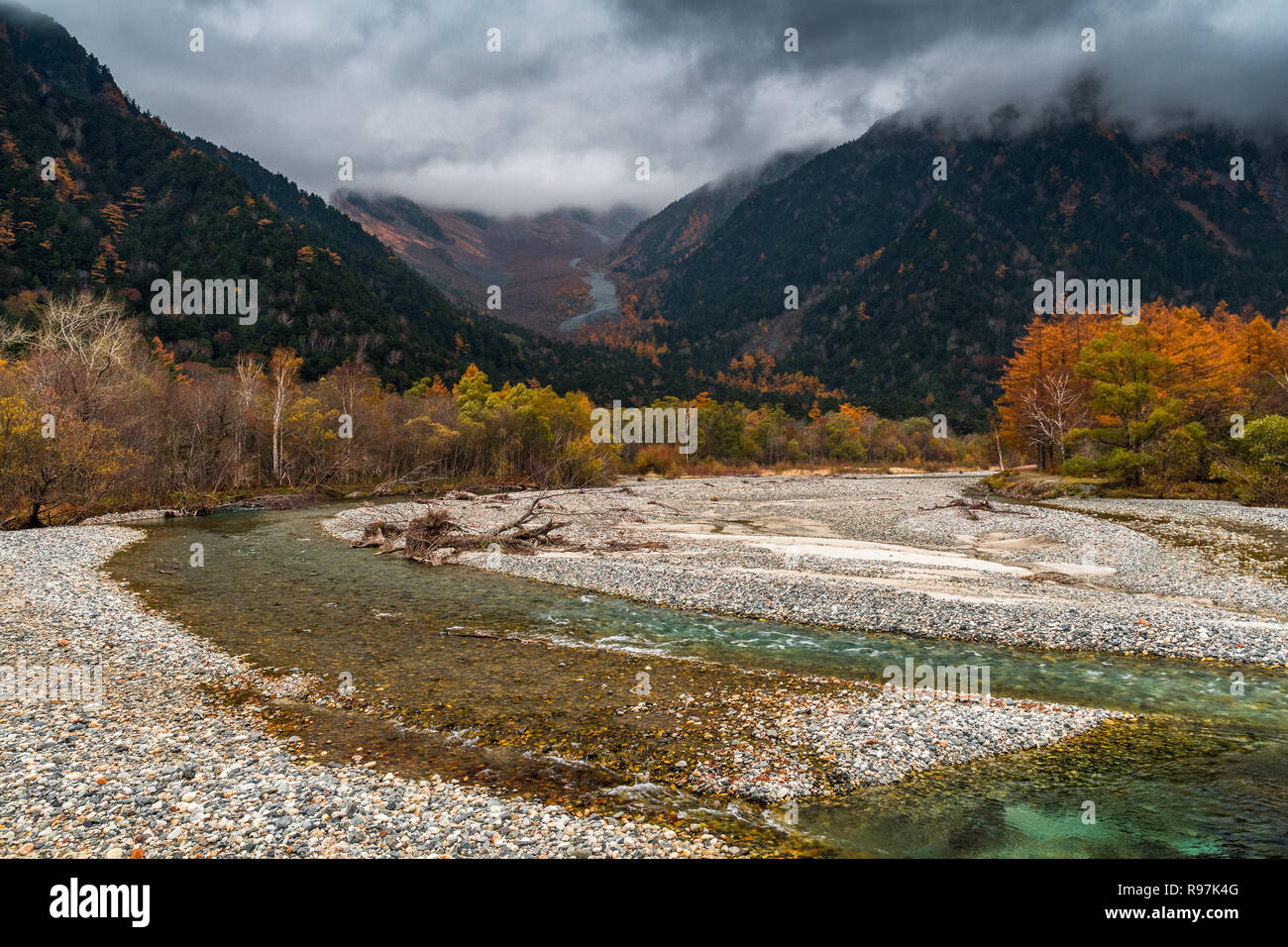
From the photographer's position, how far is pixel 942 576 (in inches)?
861

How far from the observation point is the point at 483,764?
28.6 feet

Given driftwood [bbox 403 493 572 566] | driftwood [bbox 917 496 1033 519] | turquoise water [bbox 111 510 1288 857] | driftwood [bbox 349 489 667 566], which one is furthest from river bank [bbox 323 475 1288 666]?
turquoise water [bbox 111 510 1288 857]

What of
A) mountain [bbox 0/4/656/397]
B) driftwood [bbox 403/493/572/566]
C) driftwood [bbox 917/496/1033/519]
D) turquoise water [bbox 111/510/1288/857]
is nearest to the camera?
turquoise water [bbox 111/510/1288/857]

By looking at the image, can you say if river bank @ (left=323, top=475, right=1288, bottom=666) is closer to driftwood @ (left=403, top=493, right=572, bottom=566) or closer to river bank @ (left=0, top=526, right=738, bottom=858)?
driftwood @ (left=403, top=493, right=572, bottom=566)

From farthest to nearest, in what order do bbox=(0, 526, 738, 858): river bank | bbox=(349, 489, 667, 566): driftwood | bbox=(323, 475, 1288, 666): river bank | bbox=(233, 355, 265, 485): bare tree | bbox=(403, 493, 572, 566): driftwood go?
bbox=(233, 355, 265, 485): bare tree → bbox=(349, 489, 667, 566): driftwood → bbox=(403, 493, 572, 566): driftwood → bbox=(323, 475, 1288, 666): river bank → bbox=(0, 526, 738, 858): river bank

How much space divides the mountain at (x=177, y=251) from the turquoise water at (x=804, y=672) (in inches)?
3625

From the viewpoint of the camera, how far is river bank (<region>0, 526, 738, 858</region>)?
6543 mm

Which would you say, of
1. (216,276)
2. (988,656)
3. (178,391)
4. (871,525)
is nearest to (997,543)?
(871,525)

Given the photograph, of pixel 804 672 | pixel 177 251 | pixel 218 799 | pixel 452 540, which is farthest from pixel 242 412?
pixel 177 251

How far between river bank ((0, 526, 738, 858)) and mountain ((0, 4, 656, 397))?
97.4 m

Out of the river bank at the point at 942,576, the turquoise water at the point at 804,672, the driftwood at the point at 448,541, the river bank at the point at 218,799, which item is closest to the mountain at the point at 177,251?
the driftwood at the point at 448,541

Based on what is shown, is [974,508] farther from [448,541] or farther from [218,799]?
[218,799]
